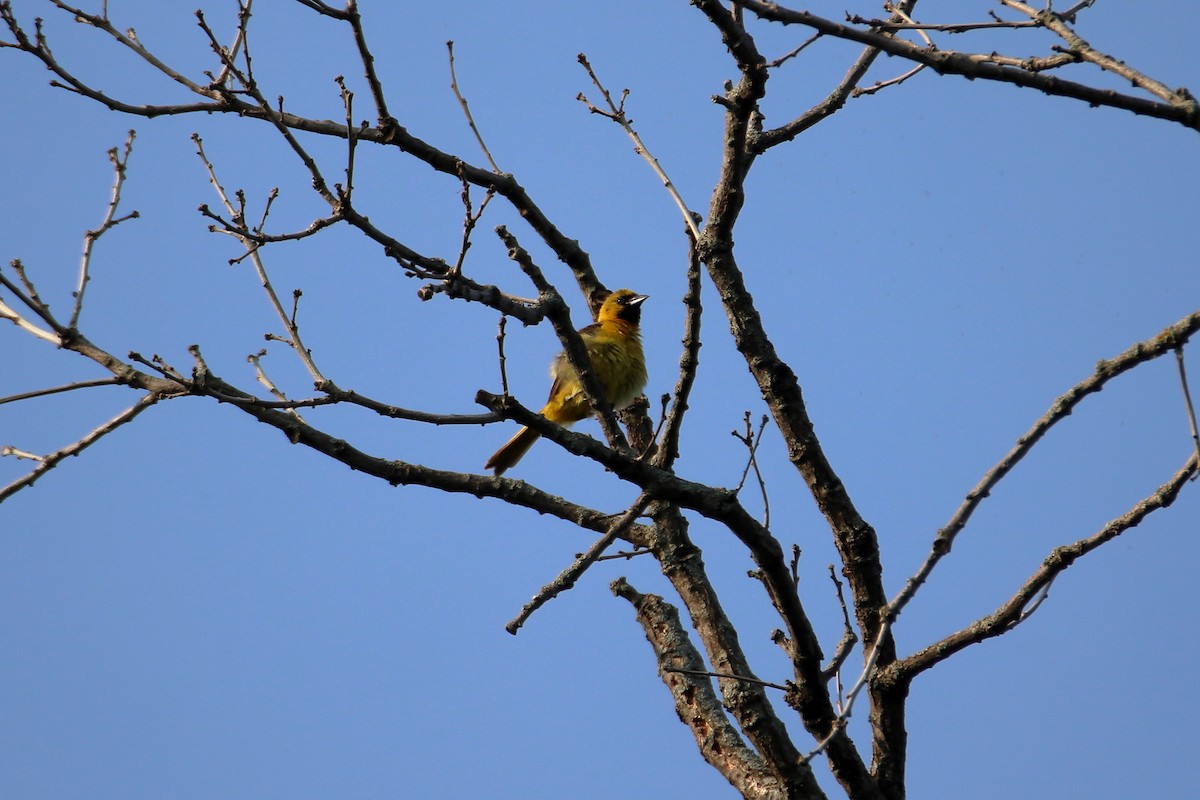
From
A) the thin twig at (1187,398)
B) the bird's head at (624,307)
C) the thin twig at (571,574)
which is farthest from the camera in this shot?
the bird's head at (624,307)

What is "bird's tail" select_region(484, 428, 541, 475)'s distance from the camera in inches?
259

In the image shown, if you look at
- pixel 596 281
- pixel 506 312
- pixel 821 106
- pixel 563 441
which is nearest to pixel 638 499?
pixel 563 441

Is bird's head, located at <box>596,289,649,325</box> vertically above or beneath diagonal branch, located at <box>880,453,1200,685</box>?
above

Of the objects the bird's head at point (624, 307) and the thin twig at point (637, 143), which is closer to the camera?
the thin twig at point (637, 143)

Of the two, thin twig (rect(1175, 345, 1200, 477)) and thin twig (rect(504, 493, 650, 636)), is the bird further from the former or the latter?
thin twig (rect(1175, 345, 1200, 477))

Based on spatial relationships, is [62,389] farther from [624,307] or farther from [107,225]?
[624,307]

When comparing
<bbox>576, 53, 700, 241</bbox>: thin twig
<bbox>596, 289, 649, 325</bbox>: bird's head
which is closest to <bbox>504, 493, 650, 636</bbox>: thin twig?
<bbox>576, 53, 700, 241</bbox>: thin twig

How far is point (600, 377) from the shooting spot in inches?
270

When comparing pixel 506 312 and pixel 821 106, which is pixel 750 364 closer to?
pixel 821 106

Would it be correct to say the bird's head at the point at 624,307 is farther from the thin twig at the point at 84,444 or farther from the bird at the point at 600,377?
the thin twig at the point at 84,444

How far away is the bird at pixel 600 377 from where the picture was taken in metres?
6.70

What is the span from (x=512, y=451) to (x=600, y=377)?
70 centimetres

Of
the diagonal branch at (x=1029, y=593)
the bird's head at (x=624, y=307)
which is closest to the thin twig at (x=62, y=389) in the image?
the diagonal branch at (x=1029, y=593)

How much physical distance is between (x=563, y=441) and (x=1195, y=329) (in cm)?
166
